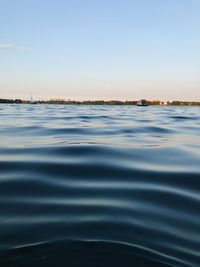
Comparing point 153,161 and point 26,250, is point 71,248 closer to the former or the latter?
point 26,250

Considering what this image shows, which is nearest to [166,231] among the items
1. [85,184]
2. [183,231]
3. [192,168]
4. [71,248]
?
[183,231]

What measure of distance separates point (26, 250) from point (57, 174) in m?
2.27

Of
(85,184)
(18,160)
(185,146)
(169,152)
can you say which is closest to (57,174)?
(85,184)

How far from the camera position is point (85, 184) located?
4.09 m

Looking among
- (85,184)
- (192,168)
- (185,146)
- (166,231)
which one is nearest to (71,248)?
(166,231)

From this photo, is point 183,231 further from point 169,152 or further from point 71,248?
point 169,152

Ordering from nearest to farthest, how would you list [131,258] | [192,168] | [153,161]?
1. [131,258]
2. [192,168]
3. [153,161]

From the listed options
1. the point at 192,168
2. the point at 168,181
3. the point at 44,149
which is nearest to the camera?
the point at 168,181

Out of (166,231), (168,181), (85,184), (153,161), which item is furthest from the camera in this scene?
(153,161)

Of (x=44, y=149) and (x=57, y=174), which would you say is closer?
(x=57, y=174)

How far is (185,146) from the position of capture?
24.8ft

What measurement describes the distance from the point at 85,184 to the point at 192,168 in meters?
2.00

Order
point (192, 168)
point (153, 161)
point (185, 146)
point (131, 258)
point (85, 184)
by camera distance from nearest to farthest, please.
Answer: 1. point (131, 258)
2. point (85, 184)
3. point (192, 168)
4. point (153, 161)
5. point (185, 146)

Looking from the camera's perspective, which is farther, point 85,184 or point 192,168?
point 192,168
